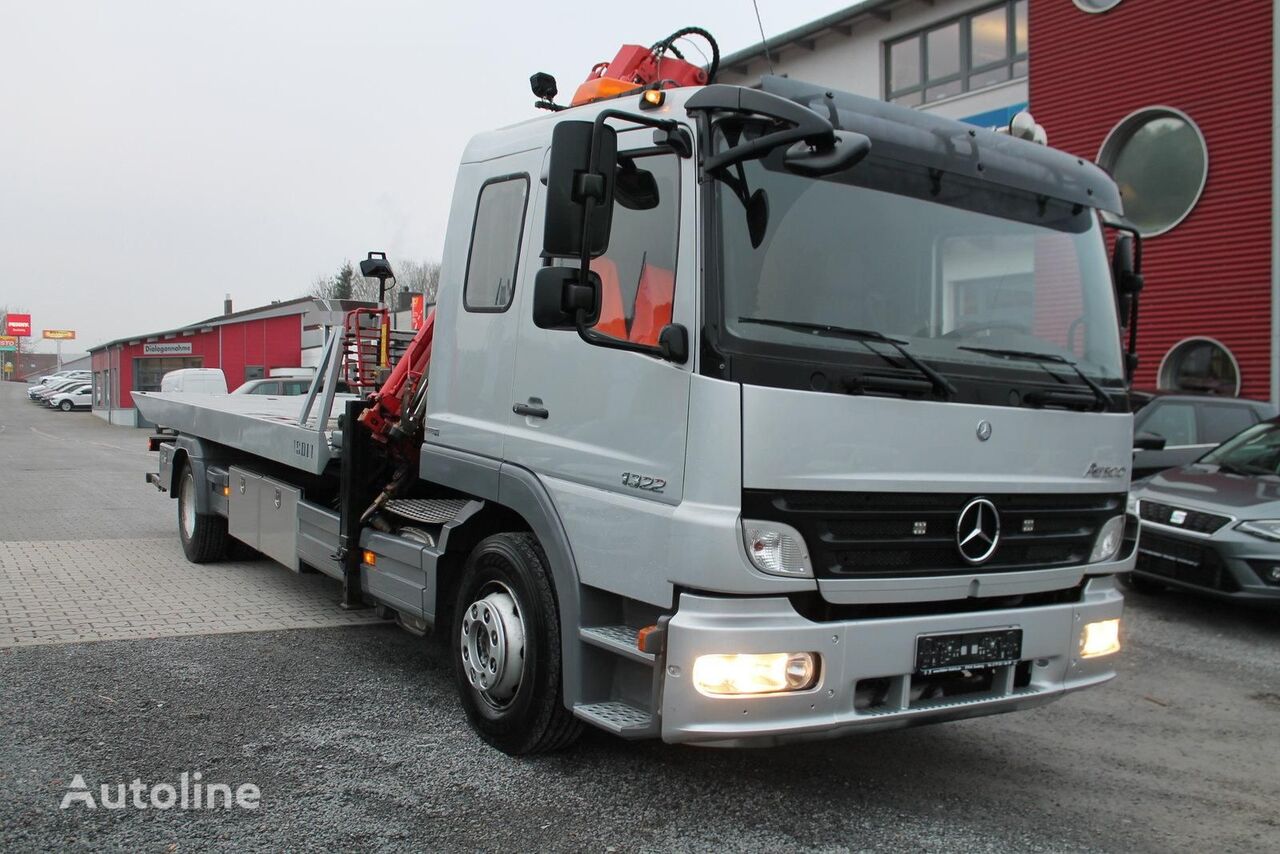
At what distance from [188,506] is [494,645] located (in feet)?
18.9

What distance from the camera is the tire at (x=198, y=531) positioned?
8766 millimetres

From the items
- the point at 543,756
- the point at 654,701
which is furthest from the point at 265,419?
the point at 654,701

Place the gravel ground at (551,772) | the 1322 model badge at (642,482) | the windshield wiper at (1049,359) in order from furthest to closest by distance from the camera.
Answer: the windshield wiper at (1049,359)
the gravel ground at (551,772)
the 1322 model badge at (642,482)

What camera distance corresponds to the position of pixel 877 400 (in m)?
3.54

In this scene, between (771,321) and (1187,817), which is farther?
→ (1187,817)

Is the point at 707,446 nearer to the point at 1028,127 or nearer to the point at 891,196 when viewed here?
the point at 891,196

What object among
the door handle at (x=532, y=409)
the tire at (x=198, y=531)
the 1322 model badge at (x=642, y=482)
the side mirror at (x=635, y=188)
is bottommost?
the tire at (x=198, y=531)

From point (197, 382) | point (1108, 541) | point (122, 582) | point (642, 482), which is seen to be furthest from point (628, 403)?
point (197, 382)

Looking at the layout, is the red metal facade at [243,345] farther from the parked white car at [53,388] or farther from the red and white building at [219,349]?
the parked white car at [53,388]

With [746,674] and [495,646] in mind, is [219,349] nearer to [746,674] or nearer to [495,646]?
[495,646]

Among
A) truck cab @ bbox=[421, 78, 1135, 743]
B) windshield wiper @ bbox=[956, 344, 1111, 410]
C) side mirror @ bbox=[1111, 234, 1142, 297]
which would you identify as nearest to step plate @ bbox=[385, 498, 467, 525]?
truck cab @ bbox=[421, 78, 1135, 743]

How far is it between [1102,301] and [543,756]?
2.96 meters

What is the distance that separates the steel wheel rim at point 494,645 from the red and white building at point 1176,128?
11.8 m

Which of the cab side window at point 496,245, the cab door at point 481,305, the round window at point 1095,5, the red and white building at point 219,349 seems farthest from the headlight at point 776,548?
the red and white building at point 219,349
